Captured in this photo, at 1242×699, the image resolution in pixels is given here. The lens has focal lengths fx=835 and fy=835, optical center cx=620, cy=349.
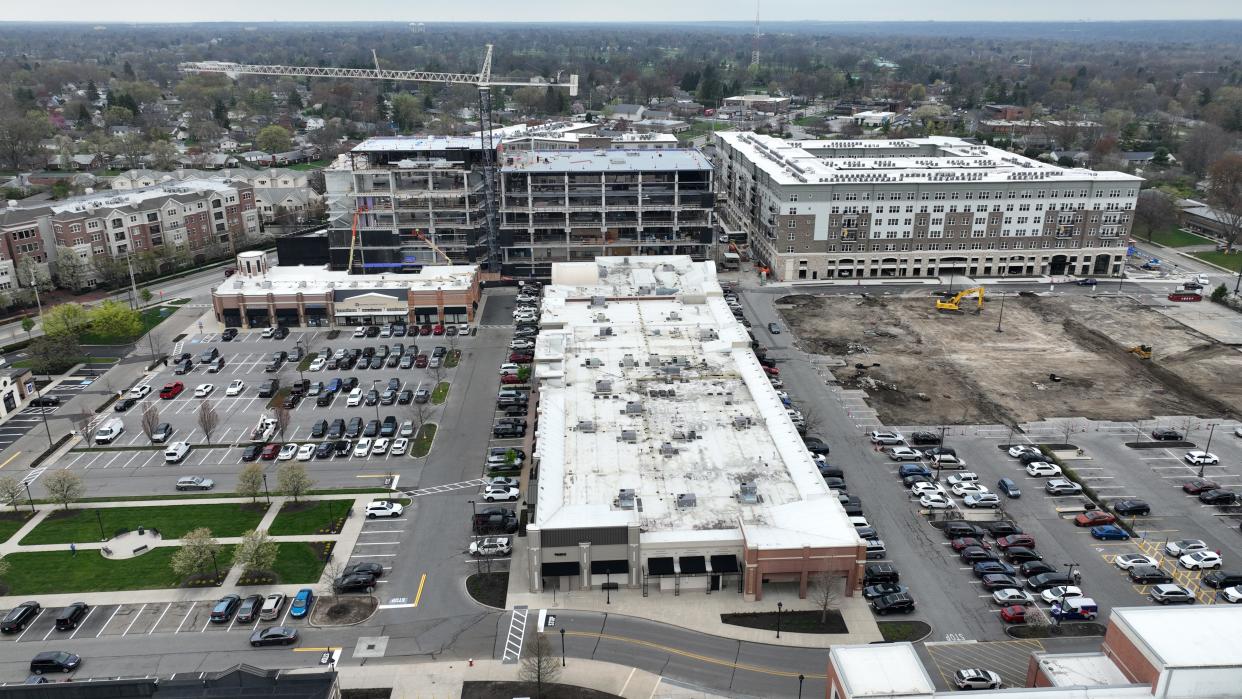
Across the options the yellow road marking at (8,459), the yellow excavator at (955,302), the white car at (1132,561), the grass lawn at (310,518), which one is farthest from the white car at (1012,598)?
the yellow road marking at (8,459)

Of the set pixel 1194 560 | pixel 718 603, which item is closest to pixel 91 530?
pixel 718 603

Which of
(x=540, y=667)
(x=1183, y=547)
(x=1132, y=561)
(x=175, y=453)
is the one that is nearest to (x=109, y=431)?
(x=175, y=453)

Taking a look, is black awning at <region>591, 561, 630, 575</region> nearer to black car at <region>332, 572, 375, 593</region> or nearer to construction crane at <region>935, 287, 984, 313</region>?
black car at <region>332, 572, 375, 593</region>

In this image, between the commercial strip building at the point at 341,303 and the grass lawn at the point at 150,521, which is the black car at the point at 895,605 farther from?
the commercial strip building at the point at 341,303

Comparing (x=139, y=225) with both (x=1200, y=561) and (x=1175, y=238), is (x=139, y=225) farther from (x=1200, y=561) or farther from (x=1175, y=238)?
(x=1175, y=238)

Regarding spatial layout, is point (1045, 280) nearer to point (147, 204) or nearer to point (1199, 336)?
point (1199, 336)

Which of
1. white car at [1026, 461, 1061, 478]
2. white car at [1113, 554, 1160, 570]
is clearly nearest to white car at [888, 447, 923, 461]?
white car at [1026, 461, 1061, 478]

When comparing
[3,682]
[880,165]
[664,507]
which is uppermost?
[880,165]
